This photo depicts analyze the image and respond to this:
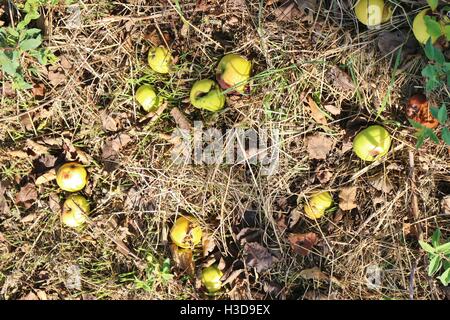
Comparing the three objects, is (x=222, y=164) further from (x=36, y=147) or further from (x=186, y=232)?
(x=36, y=147)

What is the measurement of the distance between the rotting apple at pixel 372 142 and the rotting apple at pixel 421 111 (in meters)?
0.19

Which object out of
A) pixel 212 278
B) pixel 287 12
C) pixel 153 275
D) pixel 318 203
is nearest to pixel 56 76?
pixel 153 275

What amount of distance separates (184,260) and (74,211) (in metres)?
0.84

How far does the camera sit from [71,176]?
3.29 meters

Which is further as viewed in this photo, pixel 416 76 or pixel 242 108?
pixel 242 108

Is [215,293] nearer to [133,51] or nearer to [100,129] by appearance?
[100,129]

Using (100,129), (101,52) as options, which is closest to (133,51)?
(101,52)

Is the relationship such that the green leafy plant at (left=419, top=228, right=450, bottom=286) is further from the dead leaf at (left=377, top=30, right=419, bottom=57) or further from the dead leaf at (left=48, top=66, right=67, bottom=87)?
the dead leaf at (left=48, top=66, right=67, bottom=87)

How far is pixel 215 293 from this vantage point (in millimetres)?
Result: 3217

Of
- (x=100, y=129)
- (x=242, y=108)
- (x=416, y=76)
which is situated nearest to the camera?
(x=416, y=76)

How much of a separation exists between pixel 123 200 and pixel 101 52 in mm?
1049

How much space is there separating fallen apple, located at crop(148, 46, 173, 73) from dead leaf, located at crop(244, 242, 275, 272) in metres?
1.30

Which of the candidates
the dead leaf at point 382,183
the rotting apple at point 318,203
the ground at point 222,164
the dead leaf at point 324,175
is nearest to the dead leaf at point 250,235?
the ground at point 222,164

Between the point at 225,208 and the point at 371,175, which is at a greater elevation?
the point at 371,175
